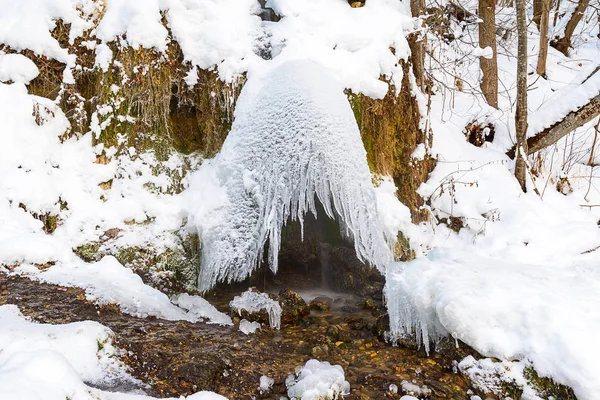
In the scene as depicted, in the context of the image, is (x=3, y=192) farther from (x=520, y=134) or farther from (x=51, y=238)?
(x=520, y=134)

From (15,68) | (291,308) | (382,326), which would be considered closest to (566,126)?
(382,326)

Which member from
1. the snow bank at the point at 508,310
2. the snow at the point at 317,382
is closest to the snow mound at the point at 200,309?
the snow at the point at 317,382

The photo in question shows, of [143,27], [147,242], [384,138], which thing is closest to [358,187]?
[384,138]

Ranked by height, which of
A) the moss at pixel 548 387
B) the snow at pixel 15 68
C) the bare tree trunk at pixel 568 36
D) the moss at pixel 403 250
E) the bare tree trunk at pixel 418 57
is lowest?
the moss at pixel 548 387

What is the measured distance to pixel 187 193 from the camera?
4.49 metres

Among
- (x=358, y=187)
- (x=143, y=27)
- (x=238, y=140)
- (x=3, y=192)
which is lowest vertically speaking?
(x=3, y=192)

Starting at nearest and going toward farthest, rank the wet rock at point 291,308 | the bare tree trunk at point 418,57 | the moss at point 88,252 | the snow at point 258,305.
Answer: the snow at point 258,305 → the wet rock at point 291,308 → the moss at point 88,252 → the bare tree trunk at point 418,57

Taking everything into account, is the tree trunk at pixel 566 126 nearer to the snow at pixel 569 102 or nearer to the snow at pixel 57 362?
the snow at pixel 569 102

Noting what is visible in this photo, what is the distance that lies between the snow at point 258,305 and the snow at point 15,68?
3190mm

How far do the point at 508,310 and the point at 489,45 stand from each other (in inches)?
176

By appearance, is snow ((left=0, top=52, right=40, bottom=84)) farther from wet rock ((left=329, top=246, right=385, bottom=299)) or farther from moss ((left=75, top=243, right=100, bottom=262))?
wet rock ((left=329, top=246, right=385, bottom=299))

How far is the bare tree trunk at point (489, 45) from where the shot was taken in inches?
242

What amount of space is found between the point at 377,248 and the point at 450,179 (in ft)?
4.95

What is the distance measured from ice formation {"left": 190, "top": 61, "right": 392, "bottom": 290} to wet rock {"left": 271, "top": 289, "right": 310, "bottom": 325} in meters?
0.35
